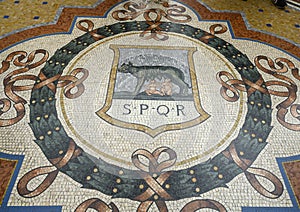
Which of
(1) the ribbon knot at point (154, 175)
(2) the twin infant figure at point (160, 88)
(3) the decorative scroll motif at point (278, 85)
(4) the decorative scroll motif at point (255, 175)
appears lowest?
(1) the ribbon knot at point (154, 175)

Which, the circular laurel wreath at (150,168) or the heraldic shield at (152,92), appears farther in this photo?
the heraldic shield at (152,92)

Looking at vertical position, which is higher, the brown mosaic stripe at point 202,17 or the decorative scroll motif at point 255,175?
the brown mosaic stripe at point 202,17

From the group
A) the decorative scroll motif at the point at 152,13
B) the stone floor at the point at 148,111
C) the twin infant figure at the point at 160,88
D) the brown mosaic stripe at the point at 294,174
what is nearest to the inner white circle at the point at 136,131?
the stone floor at the point at 148,111

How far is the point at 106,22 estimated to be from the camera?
3637 mm

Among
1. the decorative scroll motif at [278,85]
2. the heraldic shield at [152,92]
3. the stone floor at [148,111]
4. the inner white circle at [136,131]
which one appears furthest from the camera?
the decorative scroll motif at [278,85]

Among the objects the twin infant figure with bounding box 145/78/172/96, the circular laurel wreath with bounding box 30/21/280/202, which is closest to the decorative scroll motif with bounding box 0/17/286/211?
the circular laurel wreath with bounding box 30/21/280/202

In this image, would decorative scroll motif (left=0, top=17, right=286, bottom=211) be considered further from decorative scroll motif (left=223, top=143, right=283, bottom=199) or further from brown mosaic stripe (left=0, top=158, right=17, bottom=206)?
brown mosaic stripe (left=0, top=158, right=17, bottom=206)

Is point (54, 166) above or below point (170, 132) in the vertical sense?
below

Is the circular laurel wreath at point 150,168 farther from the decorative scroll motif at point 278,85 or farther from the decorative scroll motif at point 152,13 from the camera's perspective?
the decorative scroll motif at point 152,13

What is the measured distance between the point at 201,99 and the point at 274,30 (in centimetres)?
178

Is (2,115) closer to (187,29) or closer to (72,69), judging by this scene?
(72,69)

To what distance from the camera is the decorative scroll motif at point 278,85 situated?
2.57m

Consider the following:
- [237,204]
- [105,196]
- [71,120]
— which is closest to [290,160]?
[237,204]

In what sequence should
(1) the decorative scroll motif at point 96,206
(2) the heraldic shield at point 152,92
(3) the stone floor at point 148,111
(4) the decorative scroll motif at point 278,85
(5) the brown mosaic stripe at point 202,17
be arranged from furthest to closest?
(5) the brown mosaic stripe at point 202,17
(4) the decorative scroll motif at point 278,85
(2) the heraldic shield at point 152,92
(3) the stone floor at point 148,111
(1) the decorative scroll motif at point 96,206
